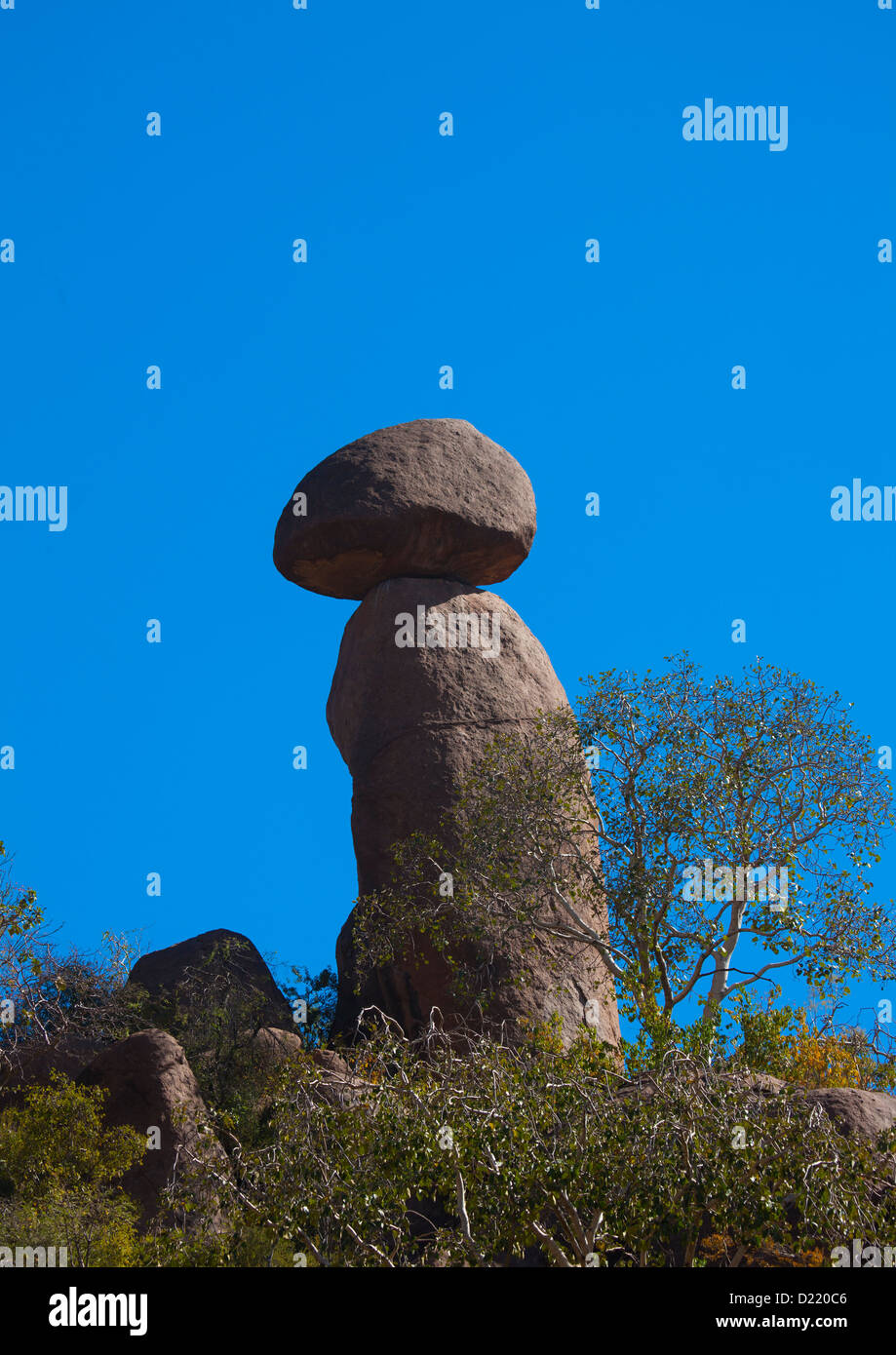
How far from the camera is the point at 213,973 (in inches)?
793

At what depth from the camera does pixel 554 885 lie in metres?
17.2

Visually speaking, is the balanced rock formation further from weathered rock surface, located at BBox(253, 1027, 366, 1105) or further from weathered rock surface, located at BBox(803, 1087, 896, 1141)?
weathered rock surface, located at BBox(803, 1087, 896, 1141)

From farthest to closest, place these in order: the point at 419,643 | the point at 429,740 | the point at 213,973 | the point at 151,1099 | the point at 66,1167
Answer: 1. the point at 419,643
2. the point at 213,973
3. the point at 429,740
4. the point at 151,1099
5. the point at 66,1167

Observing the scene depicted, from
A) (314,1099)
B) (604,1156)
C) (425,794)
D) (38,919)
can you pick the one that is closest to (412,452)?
(425,794)

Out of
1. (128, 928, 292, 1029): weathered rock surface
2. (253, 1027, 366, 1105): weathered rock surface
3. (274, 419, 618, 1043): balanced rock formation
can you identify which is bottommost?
(253, 1027, 366, 1105): weathered rock surface

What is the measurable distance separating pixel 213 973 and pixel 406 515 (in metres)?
6.96

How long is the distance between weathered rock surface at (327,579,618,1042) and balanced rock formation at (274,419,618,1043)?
0.02m

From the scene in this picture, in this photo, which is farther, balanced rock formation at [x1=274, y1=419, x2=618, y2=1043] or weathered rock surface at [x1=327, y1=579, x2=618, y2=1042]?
balanced rock formation at [x1=274, y1=419, x2=618, y2=1043]

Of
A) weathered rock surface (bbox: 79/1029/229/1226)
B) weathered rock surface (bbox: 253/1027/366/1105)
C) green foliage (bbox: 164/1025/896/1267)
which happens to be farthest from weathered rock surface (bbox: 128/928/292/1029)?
green foliage (bbox: 164/1025/896/1267)

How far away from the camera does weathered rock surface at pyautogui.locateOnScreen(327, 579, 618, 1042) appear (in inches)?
727

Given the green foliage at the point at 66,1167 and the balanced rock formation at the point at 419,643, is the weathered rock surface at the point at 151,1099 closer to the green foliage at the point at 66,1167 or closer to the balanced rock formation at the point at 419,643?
the green foliage at the point at 66,1167

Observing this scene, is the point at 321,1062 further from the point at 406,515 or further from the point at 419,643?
the point at 406,515

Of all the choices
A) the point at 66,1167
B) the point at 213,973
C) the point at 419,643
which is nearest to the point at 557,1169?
the point at 66,1167

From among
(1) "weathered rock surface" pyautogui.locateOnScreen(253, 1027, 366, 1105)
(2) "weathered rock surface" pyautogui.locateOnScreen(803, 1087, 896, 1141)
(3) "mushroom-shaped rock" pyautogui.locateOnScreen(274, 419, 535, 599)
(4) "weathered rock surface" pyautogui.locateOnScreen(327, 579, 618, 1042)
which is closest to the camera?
(1) "weathered rock surface" pyautogui.locateOnScreen(253, 1027, 366, 1105)
